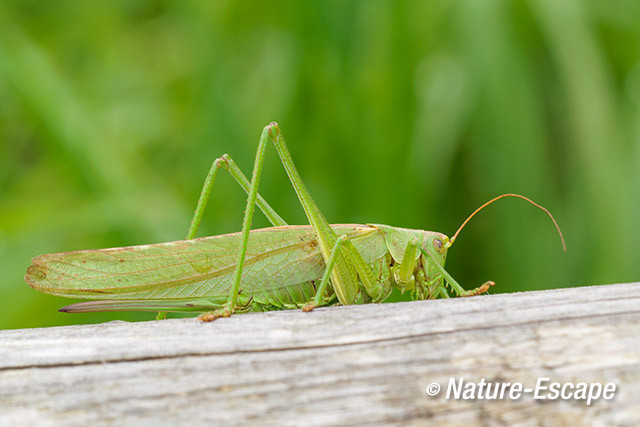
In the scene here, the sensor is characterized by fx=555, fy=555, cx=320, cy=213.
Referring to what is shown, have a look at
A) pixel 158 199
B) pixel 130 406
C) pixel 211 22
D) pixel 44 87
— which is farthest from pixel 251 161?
pixel 130 406

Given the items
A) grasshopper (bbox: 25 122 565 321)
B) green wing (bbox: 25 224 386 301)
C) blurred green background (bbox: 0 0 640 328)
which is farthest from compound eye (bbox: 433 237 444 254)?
blurred green background (bbox: 0 0 640 328)

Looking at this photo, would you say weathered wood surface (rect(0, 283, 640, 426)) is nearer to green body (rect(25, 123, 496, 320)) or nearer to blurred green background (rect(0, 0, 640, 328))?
green body (rect(25, 123, 496, 320))

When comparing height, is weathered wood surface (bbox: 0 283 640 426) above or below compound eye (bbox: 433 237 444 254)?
above

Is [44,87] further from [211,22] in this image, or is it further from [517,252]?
[517,252]

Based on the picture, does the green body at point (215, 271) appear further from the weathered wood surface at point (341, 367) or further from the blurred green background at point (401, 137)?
the blurred green background at point (401, 137)

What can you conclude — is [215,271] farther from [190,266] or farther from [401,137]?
[401,137]

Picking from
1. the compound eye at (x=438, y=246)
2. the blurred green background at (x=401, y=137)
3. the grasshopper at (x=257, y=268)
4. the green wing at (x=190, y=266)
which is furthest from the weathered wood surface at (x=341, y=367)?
the blurred green background at (x=401, y=137)
